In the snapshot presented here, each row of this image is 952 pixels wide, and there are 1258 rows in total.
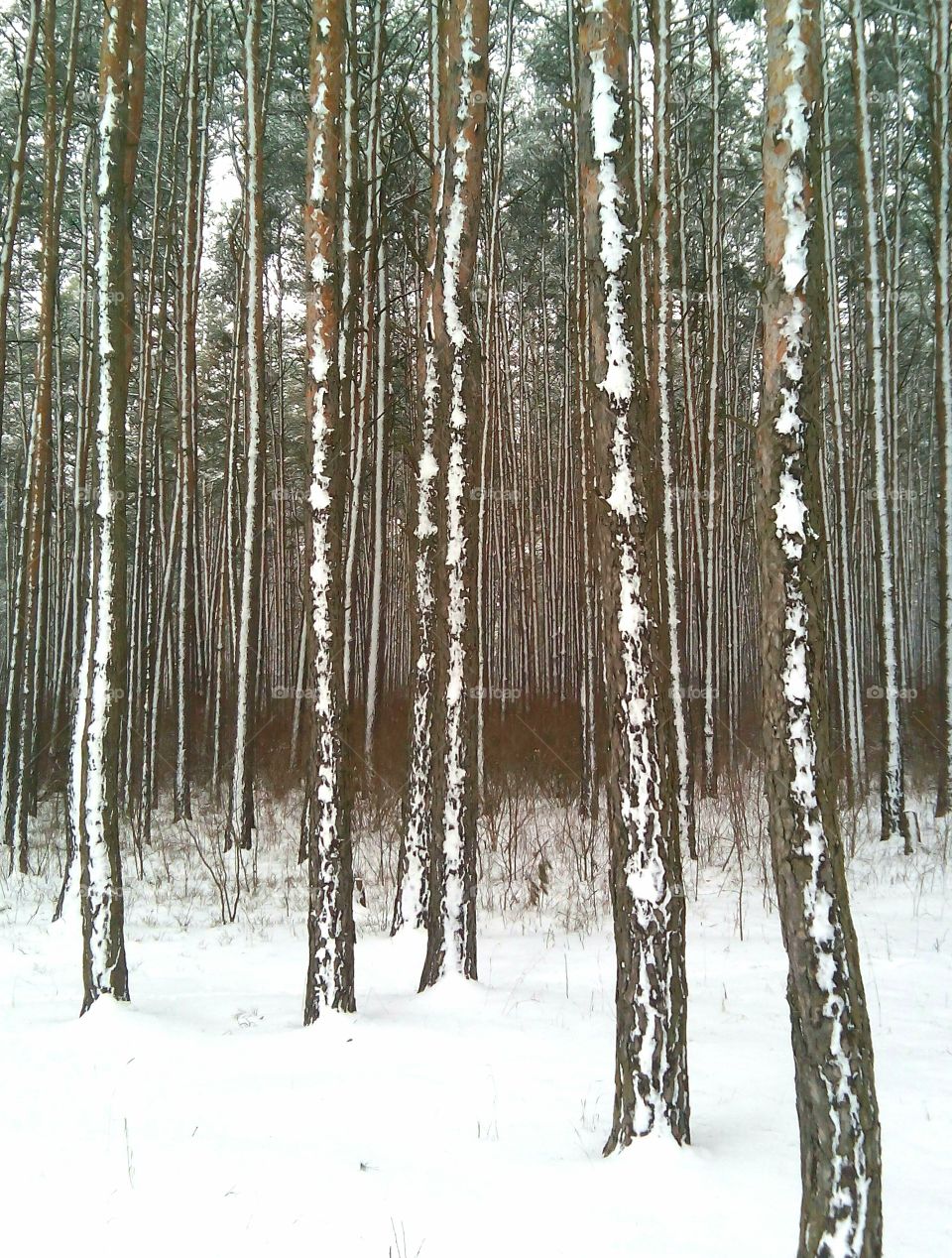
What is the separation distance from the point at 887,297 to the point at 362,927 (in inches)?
420

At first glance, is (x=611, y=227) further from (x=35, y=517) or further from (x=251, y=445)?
(x=35, y=517)

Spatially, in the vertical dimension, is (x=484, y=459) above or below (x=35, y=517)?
above

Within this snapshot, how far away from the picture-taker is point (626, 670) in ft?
10.7

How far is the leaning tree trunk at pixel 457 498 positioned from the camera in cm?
511

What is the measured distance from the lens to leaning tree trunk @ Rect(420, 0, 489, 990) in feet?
16.8

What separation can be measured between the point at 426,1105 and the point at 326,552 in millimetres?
2647

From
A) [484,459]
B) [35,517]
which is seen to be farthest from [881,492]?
[35,517]

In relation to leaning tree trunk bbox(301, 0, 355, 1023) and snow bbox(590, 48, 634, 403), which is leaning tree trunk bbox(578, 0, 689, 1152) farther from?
leaning tree trunk bbox(301, 0, 355, 1023)

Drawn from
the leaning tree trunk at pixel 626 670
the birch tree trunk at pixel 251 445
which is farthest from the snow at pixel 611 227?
the birch tree trunk at pixel 251 445

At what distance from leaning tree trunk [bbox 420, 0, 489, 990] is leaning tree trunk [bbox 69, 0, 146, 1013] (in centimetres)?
175

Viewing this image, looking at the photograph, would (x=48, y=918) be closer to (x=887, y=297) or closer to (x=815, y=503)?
(x=815, y=503)

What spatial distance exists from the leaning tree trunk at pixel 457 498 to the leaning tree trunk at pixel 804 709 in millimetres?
2747

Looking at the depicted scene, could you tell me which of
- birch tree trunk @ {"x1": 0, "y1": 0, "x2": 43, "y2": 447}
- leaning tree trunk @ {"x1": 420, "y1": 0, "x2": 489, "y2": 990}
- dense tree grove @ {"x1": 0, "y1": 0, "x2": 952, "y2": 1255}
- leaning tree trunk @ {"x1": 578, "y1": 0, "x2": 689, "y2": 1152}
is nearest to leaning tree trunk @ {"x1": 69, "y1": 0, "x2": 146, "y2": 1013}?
dense tree grove @ {"x1": 0, "y1": 0, "x2": 952, "y2": 1255}

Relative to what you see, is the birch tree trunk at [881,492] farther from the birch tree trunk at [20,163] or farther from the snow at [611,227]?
the birch tree trunk at [20,163]
